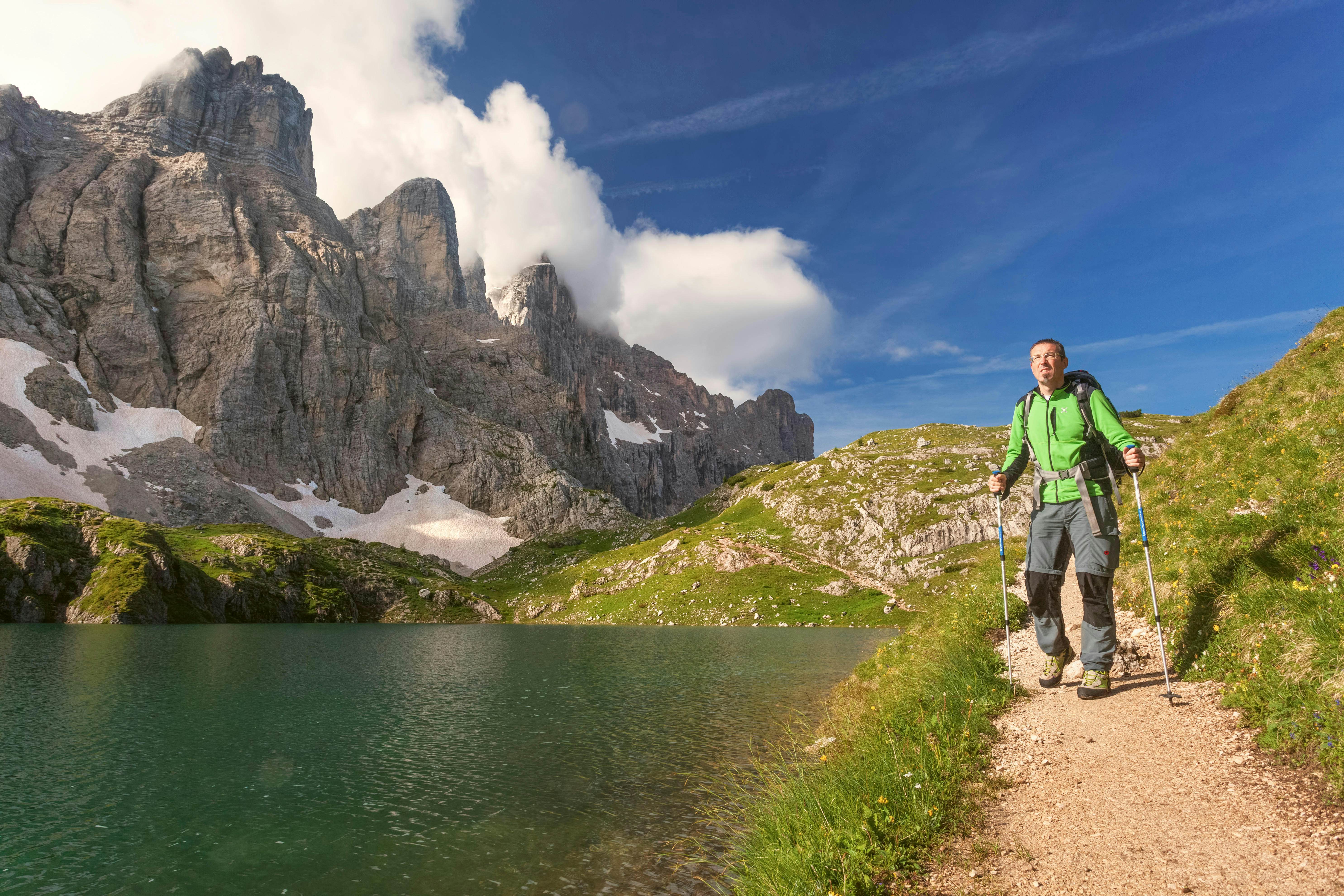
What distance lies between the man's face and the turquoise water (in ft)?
36.8

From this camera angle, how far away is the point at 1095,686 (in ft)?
33.4

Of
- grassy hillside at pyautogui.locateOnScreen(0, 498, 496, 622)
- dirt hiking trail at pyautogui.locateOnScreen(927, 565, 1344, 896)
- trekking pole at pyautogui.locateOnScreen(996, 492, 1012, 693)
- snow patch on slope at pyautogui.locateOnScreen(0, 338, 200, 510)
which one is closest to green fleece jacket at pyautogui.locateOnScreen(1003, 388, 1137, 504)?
trekking pole at pyautogui.locateOnScreen(996, 492, 1012, 693)

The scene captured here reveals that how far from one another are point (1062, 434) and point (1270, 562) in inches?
139

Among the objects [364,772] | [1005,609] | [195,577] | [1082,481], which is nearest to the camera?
[1082,481]

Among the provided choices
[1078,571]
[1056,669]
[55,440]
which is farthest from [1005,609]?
[55,440]

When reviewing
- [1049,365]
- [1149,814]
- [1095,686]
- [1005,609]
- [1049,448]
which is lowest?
[1149,814]

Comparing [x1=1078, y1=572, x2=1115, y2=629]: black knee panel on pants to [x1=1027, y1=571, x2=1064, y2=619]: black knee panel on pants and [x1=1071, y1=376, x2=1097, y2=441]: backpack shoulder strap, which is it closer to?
[x1=1027, y1=571, x2=1064, y2=619]: black knee panel on pants

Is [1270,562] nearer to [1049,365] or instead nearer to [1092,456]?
[1092,456]

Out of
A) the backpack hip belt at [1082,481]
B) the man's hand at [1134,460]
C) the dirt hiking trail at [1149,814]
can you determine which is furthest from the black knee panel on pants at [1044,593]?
the man's hand at [1134,460]

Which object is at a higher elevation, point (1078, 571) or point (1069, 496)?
point (1069, 496)

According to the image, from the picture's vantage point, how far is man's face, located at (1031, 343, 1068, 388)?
1147 cm

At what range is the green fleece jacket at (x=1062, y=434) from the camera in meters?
10.8

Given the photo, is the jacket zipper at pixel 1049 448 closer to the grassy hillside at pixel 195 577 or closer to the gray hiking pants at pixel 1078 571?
the gray hiking pants at pixel 1078 571

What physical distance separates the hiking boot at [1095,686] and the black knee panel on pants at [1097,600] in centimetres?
74
